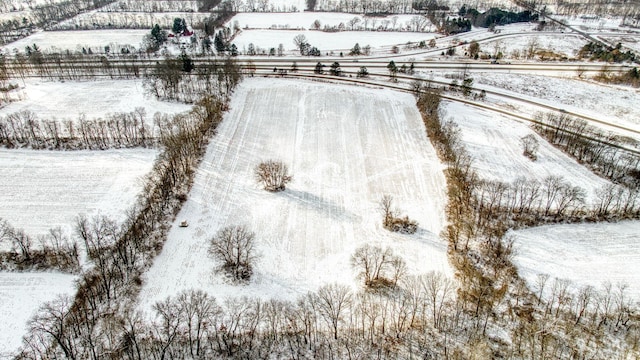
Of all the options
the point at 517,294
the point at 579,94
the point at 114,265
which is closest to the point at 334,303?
the point at 517,294

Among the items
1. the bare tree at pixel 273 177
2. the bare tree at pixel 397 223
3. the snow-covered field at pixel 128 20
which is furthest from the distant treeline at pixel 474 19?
the bare tree at pixel 397 223

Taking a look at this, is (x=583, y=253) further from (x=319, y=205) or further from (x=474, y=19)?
(x=474, y=19)

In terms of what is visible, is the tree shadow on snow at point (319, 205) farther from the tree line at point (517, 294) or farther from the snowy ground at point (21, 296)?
the snowy ground at point (21, 296)

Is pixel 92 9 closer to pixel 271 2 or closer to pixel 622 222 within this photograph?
pixel 271 2

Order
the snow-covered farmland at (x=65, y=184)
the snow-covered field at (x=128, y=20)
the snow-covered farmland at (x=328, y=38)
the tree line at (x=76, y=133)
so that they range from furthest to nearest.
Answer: the snow-covered field at (x=128, y=20), the snow-covered farmland at (x=328, y=38), the tree line at (x=76, y=133), the snow-covered farmland at (x=65, y=184)

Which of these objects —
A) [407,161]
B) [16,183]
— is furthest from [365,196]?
[16,183]

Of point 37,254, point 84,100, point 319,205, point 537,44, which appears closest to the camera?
→ point 37,254
